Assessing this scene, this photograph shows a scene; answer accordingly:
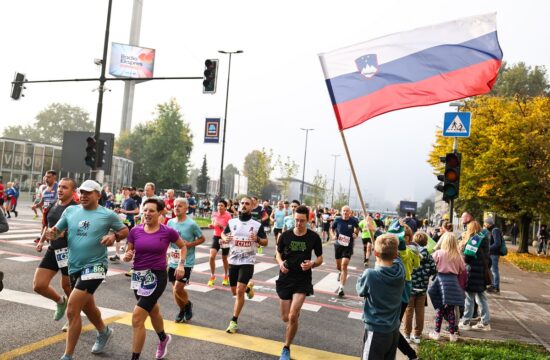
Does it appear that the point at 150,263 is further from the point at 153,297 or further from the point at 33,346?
the point at 33,346

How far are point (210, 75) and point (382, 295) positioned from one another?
13.5 m

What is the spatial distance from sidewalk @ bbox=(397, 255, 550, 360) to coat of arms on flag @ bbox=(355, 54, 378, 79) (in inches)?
153

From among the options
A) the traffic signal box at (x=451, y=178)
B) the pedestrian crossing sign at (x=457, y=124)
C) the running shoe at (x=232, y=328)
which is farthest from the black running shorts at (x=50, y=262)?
the pedestrian crossing sign at (x=457, y=124)

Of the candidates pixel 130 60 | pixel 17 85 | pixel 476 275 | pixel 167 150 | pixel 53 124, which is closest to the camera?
pixel 476 275

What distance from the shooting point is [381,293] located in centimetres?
419

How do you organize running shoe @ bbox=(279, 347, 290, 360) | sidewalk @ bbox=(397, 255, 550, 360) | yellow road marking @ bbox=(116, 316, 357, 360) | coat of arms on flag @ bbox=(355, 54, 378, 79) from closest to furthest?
1. running shoe @ bbox=(279, 347, 290, 360)
2. yellow road marking @ bbox=(116, 316, 357, 360)
3. coat of arms on flag @ bbox=(355, 54, 378, 79)
4. sidewalk @ bbox=(397, 255, 550, 360)

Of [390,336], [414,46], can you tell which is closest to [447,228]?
[414,46]

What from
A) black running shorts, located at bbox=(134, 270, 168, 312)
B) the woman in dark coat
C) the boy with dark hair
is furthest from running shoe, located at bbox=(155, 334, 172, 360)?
the woman in dark coat

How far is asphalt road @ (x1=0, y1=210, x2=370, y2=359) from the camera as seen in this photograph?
5477 mm

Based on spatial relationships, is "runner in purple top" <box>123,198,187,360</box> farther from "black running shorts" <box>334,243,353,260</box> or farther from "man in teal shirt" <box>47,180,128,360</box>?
"black running shorts" <box>334,243,353,260</box>

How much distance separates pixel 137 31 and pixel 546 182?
89038 millimetres

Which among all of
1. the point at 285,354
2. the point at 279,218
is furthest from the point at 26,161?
the point at 285,354

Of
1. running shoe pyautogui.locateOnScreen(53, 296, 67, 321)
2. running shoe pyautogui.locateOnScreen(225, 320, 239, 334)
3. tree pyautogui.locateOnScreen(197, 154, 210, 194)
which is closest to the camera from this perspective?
running shoe pyautogui.locateOnScreen(53, 296, 67, 321)

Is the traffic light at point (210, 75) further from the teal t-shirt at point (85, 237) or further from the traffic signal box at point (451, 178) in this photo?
the teal t-shirt at point (85, 237)
